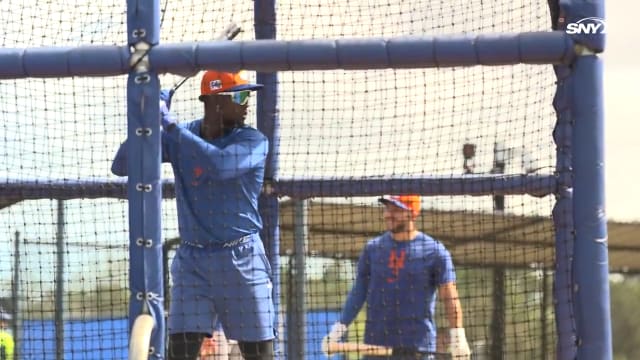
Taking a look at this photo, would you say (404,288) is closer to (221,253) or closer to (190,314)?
(221,253)

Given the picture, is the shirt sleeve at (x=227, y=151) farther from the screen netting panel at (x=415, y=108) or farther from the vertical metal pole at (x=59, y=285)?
the vertical metal pole at (x=59, y=285)

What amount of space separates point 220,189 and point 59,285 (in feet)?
8.65

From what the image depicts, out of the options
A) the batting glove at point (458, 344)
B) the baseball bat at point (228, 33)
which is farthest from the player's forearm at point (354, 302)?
the baseball bat at point (228, 33)

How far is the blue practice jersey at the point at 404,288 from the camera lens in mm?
7473

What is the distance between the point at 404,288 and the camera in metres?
7.61

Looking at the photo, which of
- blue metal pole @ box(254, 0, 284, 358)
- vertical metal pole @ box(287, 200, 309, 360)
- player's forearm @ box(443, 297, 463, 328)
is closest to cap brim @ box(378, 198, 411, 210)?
vertical metal pole @ box(287, 200, 309, 360)

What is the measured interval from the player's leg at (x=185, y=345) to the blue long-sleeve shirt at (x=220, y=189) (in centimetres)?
45

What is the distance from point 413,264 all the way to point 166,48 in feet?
10.8

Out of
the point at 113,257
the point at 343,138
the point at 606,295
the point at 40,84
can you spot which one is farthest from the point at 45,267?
the point at 606,295

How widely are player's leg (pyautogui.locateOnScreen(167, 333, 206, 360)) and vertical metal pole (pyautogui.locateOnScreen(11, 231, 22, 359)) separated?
2.00 metres

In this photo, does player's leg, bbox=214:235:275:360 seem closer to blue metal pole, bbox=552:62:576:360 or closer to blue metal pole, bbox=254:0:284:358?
blue metal pole, bbox=254:0:284:358

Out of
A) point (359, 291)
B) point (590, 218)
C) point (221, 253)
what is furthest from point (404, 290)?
point (590, 218)

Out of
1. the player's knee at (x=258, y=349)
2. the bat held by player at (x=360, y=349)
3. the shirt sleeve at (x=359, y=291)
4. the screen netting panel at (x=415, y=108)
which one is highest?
the screen netting panel at (x=415, y=108)

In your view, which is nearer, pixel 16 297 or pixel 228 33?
pixel 228 33
